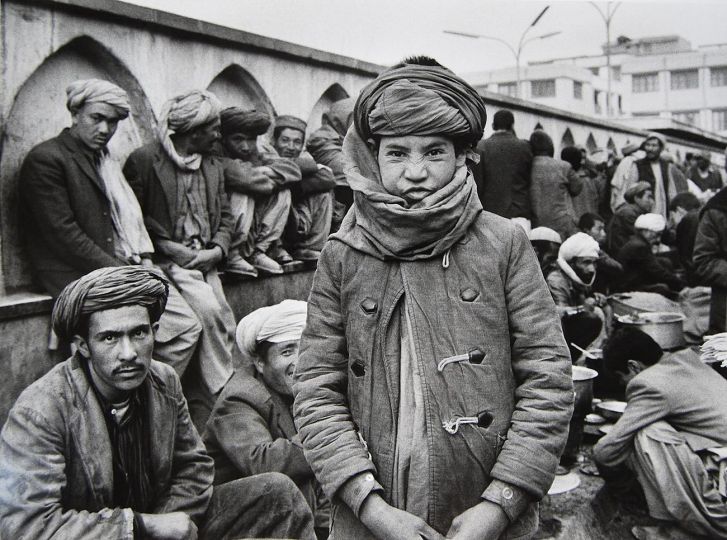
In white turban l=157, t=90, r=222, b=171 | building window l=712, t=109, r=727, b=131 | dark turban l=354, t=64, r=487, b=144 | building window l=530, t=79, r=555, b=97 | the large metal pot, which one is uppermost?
building window l=530, t=79, r=555, b=97

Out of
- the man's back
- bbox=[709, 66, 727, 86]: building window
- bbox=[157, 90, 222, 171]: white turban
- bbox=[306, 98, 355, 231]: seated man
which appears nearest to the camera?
bbox=[157, 90, 222, 171]: white turban

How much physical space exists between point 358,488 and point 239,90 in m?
5.50

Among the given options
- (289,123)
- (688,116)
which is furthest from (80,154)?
(688,116)

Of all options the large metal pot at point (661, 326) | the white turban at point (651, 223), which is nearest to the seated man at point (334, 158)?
the large metal pot at point (661, 326)

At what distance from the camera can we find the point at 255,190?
5422 mm

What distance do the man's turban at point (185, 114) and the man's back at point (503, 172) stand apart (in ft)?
11.2

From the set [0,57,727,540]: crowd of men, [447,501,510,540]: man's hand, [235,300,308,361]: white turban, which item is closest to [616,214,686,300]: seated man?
[0,57,727,540]: crowd of men

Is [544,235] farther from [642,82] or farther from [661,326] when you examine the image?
[642,82]

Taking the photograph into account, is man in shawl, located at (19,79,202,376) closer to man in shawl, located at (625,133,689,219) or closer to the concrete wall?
the concrete wall

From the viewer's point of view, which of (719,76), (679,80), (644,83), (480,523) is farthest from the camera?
(644,83)

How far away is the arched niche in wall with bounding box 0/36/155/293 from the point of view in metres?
4.22

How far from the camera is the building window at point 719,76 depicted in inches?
752

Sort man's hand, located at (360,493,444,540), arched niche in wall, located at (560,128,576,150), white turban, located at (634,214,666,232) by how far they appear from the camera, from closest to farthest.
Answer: man's hand, located at (360,493,444,540) → white turban, located at (634,214,666,232) → arched niche in wall, located at (560,128,576,150)

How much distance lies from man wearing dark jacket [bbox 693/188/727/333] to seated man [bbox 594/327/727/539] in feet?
5.72
